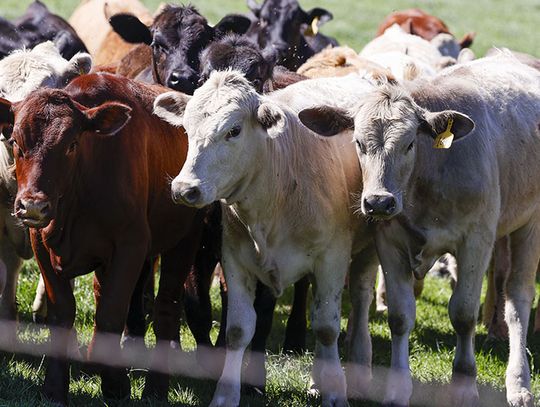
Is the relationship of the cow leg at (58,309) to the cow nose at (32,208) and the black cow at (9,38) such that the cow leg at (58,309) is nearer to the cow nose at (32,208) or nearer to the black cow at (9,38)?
the cow nose at (32,208)

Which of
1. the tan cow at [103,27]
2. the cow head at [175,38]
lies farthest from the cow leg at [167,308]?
the tan cow at [103,27]

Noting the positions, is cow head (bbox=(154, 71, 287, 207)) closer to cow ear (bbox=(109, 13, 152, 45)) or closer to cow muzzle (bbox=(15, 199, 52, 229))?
cow muzzle (bbox=(15, 199, 52, 229))

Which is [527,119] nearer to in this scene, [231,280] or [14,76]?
[231,280]

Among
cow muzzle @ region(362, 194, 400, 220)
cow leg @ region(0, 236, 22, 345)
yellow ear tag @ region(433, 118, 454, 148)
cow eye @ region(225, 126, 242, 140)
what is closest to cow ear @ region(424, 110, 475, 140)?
yellow ear tag @ region(433, 118, 454, 148)

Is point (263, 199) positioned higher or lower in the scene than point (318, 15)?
higher

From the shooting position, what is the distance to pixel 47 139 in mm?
5891

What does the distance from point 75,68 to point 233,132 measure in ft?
6.09

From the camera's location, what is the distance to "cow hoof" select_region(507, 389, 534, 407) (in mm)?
6879

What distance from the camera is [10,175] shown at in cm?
696

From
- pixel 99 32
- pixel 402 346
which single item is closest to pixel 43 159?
pixel 402 346

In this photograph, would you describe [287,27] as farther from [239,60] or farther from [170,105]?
[170,105]

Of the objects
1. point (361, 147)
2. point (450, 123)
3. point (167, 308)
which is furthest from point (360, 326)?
point (450, 123)

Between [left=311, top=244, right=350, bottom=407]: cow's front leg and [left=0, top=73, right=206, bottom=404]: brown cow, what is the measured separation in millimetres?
912

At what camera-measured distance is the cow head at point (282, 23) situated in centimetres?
1222
